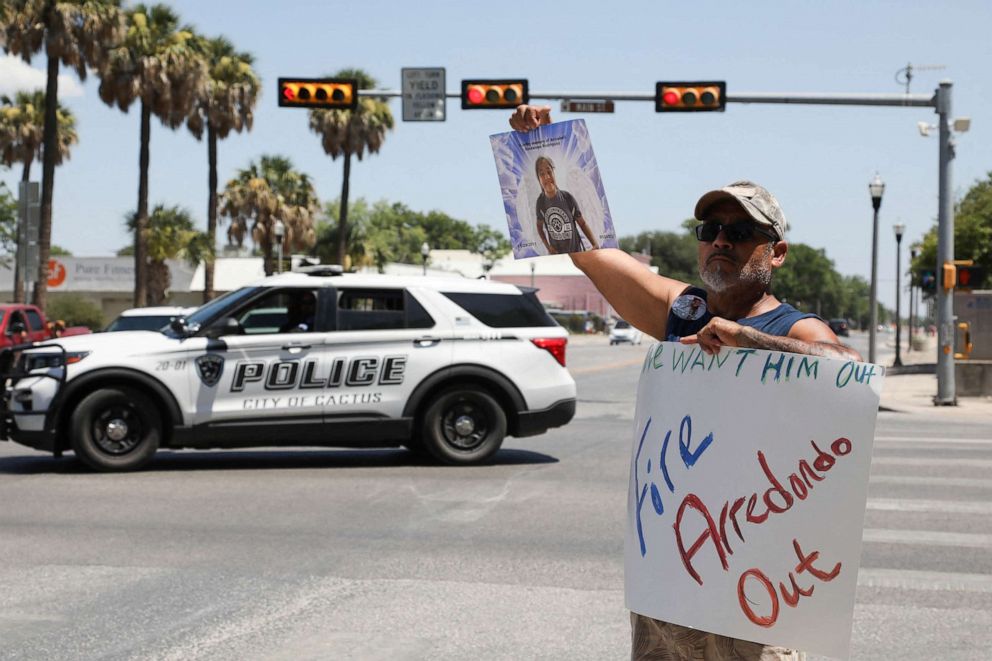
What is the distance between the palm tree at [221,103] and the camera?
138 ft

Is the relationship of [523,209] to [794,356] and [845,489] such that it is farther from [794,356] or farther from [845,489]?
[845,489]

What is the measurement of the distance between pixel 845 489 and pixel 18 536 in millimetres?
6601

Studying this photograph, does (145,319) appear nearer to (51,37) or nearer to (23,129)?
(51,37)

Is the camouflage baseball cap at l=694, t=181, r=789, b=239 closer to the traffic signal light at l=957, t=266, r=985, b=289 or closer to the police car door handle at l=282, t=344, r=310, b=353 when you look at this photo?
the police car door handle at l=282, t=344, r=310, b=353

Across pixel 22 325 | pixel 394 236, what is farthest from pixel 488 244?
pixel 22 325

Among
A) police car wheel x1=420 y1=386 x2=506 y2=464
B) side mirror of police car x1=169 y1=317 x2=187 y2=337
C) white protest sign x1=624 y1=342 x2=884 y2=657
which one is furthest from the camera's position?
police car wheel x1=420 y1=386 x2=506 y2=464

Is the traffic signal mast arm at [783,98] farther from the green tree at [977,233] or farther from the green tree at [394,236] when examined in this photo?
the green tree at [394,236]

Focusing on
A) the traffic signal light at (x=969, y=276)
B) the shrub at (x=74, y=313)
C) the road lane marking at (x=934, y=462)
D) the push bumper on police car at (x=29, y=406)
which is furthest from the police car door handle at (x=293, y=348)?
the shrub at (x=74, y=313)

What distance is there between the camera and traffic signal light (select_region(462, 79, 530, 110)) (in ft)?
64.6

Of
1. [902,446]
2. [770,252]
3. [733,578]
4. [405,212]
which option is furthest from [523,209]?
[405,212]

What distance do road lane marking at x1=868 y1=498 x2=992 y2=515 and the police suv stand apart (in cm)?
330

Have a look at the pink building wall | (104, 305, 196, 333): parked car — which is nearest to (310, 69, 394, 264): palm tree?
(104, 305, 196, 333): parked car

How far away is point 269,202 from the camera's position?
162 feet

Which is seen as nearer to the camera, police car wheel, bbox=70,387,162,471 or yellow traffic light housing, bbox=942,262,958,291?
police car wheel, bbox=70,387,162,471
